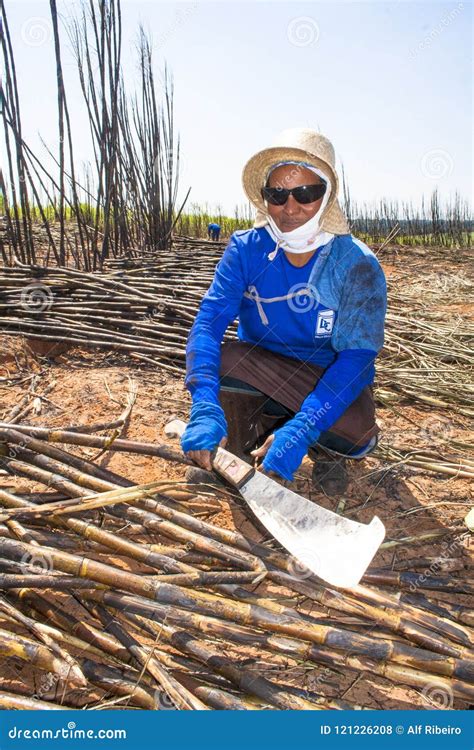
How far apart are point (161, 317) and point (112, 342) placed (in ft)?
1.49

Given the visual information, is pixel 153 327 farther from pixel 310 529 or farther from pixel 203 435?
pixel 310 529

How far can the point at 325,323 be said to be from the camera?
6.92 feet

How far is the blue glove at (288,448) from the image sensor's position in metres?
1.78

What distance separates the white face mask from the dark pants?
0.41 meters

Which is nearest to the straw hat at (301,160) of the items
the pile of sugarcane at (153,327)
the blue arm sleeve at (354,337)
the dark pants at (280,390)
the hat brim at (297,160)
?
the hat brim at (297,160)

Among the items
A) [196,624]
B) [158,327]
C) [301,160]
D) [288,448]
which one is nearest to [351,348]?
[288,448]

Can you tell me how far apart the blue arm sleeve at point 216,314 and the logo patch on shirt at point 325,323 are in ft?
0.97

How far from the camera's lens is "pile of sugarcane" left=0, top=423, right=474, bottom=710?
129 cm

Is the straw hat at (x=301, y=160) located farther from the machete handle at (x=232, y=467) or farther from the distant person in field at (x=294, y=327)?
the machete handle at (x=232, y=467)

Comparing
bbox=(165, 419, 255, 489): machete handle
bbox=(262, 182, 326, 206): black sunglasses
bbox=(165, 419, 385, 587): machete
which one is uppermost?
bbox=(262, 182, 326, 206): black sunglasses

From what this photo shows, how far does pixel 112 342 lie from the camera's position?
3297 mm

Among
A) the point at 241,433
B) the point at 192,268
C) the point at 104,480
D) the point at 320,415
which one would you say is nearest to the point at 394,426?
the point at 241,433

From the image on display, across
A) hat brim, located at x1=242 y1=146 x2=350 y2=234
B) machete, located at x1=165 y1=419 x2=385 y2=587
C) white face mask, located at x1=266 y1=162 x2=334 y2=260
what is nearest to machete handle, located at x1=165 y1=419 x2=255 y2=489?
machete, located at x1=165 y1=419 x2=385 y2=587

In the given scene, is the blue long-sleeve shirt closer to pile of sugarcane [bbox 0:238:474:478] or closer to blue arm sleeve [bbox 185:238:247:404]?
blue arm sleeve [bbox 185:238:247:404]
